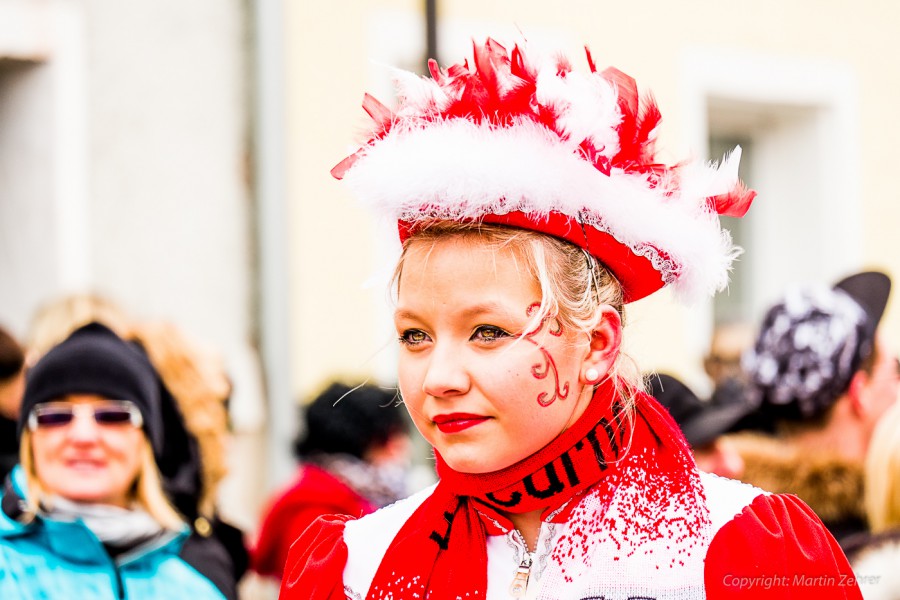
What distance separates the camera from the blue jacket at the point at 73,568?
124 inches

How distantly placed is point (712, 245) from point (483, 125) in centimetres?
45

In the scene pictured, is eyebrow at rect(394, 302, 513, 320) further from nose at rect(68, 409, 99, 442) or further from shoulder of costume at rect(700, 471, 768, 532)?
nose at rect(68, 409, 99, 442)

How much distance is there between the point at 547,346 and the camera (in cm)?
201

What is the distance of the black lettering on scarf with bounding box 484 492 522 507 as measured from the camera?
2.07m

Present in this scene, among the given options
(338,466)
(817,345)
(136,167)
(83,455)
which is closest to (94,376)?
(83,455)

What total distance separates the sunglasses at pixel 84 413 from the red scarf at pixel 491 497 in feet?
4.75

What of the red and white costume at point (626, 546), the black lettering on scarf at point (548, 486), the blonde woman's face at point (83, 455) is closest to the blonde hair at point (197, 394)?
the blonde woman's face at point (83, 455)

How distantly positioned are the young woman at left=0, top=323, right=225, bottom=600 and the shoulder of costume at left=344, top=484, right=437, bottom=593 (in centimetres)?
125

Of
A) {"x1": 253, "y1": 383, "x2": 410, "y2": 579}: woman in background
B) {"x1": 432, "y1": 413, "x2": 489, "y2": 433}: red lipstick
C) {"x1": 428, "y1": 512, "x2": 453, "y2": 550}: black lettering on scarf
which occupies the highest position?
{"x1": 432, "y1": 413, "x2": 489, "y2": 433}: red lipstick

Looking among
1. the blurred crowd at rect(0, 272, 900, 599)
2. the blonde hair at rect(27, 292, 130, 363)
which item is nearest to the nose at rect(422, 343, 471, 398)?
the blurred crowd at rect(0, 272, 900, 599)

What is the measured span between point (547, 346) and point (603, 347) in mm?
133

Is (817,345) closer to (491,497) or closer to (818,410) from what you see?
(818,410)

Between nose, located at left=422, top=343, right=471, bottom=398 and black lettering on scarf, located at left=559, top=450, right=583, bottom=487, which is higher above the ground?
nose, located at left=422, top=343, right=471, bottom=398

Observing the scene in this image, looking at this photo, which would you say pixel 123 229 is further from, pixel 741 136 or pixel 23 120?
pixel 741 136
